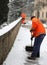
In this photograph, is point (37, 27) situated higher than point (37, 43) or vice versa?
point (37, 27)

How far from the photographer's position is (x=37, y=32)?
1273cm

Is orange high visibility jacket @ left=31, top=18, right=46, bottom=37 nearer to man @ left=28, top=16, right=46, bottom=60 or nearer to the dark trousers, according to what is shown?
man @ left=28, top=16, right=46, bottom=60

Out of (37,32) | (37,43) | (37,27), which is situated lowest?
(37,43)

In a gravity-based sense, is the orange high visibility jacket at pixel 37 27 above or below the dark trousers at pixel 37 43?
above

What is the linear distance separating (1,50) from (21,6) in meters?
55.1

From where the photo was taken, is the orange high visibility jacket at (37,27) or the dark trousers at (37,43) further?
the dark trousers at (37,43)

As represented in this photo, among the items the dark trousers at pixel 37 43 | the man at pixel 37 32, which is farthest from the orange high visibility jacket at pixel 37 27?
the dark trousers at pixel 37 43

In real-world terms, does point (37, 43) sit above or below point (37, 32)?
below

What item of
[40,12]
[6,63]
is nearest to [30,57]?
[6,63]

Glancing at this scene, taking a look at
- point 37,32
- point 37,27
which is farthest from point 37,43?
point 37,27

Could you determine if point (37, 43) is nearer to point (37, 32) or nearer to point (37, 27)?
point (37, 32)

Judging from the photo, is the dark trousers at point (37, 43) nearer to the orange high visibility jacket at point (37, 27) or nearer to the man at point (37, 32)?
the man at point (37, 32)

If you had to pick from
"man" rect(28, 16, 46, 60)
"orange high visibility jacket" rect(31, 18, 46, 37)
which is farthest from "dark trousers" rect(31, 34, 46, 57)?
"orange high visibility jacket" rect(31, 18, 46, 37)

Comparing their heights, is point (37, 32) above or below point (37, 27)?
below
